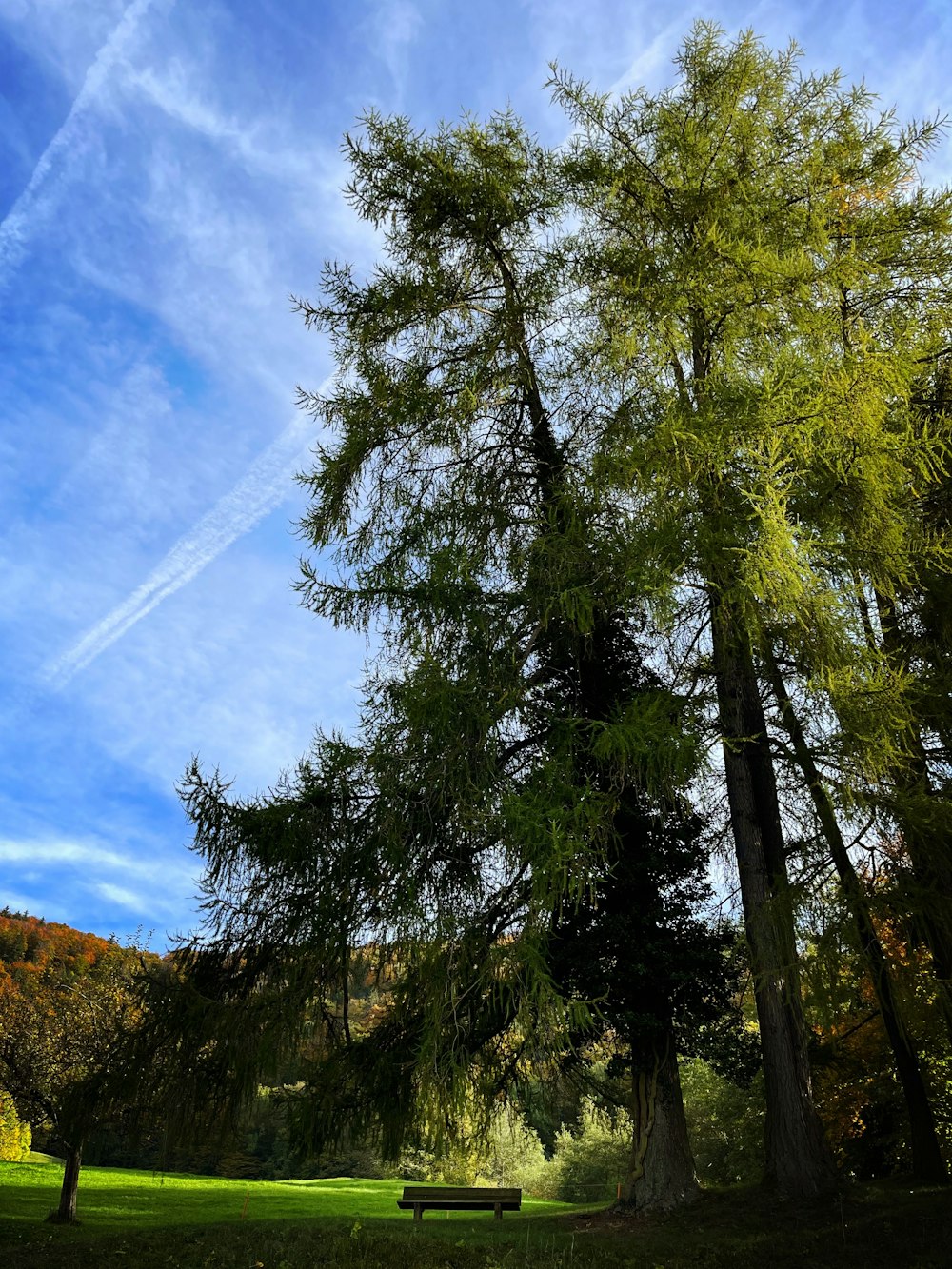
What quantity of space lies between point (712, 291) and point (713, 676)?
445 centimetres

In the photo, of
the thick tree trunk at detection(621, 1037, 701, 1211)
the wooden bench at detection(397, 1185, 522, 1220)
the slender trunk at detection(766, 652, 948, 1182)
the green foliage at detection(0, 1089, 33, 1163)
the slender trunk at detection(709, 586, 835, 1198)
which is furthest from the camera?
the green foliage at detection(0, 1089, 33, 1163)

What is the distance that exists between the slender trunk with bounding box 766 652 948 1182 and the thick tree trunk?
254 centimetres

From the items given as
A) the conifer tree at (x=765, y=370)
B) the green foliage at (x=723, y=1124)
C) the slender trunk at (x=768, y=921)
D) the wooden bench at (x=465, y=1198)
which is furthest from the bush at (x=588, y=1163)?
the conifer tree at (x=765, y=370)

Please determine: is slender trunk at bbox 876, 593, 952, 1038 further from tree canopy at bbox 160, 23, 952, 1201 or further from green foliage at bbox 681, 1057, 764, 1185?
green foliage at bbox 681, 1057, 764, 1185

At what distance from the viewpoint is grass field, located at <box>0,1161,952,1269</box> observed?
277 inches

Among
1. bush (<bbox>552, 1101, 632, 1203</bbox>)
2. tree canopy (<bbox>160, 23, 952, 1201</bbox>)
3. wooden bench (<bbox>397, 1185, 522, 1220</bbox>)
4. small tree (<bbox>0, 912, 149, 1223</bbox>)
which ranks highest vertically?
tree canopy (<bbox>160, 23, 952, 1201</bbox>)

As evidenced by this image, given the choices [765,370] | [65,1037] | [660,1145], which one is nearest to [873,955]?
[660,1145]

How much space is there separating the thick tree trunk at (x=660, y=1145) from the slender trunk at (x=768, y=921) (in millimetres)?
1087

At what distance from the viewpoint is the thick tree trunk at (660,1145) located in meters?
9.74

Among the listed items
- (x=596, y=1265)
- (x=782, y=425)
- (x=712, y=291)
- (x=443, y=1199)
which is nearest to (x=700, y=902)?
(x=596, y=1265)

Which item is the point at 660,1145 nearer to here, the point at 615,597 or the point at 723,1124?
the point at 615,597

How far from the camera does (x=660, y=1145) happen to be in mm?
9938

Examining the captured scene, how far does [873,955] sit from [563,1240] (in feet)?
14.6

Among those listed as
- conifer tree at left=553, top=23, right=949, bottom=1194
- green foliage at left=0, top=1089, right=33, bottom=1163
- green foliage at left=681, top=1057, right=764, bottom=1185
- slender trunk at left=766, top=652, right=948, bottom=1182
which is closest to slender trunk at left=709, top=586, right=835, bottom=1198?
conifer tree at left=553, top=23, right=949, bottom=1194
